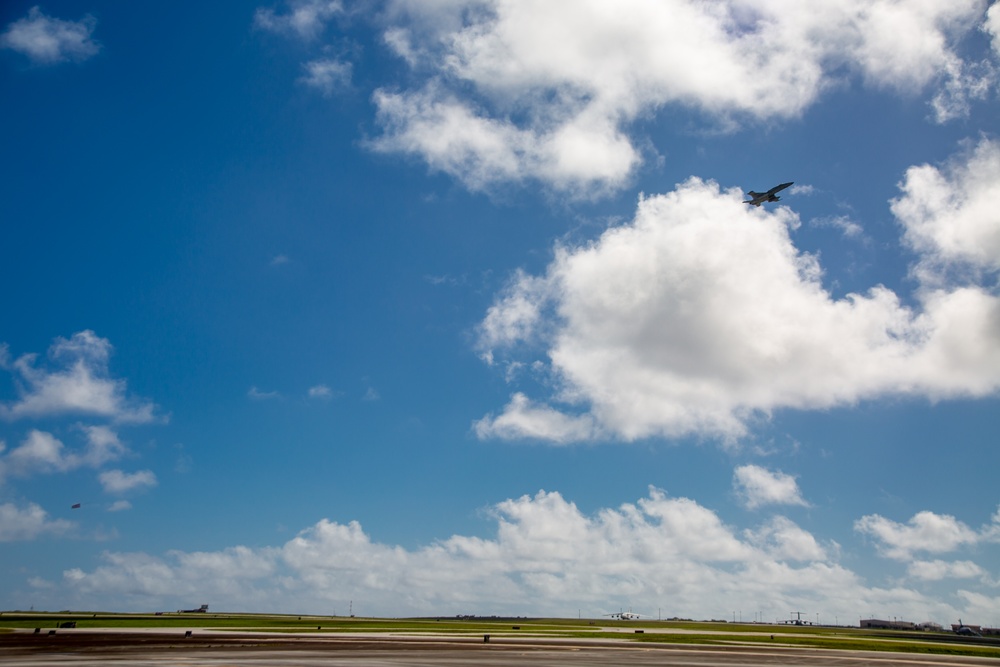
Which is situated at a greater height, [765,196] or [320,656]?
[765,196]

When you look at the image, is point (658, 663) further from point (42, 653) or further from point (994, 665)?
point (42, 653)

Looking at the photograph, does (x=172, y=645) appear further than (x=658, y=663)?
Yes

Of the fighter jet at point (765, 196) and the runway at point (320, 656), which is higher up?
the fighter jet at point (765, 196)

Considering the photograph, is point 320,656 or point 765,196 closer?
point 320,656

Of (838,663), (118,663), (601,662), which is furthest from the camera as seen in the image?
(838,663)

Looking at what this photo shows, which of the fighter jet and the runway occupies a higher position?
the fighter jet

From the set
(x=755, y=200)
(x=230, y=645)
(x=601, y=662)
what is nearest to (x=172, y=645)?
(x=230, y=645)

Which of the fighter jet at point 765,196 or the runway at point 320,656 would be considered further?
the fighter jet at point 765,196

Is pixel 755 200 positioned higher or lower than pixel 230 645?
higher

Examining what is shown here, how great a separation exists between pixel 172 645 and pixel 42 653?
39.1 feet

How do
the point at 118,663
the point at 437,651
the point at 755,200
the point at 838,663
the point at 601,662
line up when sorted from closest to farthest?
the point at 118,663 < the point at 601,662 < the point at 838,663 < the point at 437,651 < the point at 755,200

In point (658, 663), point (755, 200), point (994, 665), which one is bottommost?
point (994, 665)

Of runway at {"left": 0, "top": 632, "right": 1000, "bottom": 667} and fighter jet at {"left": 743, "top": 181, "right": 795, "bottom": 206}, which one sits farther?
fighter jet at {"left": 743, "top": 181, "right": 795, "bottom": 206}

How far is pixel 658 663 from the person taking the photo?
50750 mm
